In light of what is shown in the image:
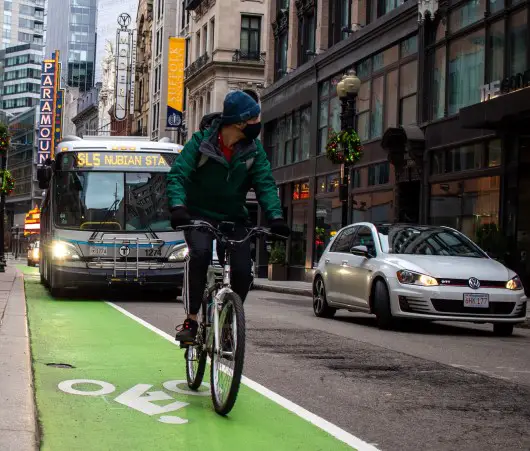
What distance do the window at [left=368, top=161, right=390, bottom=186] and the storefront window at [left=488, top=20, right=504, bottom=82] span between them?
6349 millimetres

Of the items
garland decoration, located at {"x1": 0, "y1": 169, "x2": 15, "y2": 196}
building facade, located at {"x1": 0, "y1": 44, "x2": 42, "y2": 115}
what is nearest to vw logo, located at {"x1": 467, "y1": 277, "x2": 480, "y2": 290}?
garland decoration, located at {"x1": 0, "y1": 169, "x2": 15, "y2": 196}

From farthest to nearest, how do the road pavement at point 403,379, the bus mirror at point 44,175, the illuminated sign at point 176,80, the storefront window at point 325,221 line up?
the illuminated sign at point 176,80 → the storefront window at point 325,221 → the bus mirror at point 44,175 → the road pavement at point 403,379

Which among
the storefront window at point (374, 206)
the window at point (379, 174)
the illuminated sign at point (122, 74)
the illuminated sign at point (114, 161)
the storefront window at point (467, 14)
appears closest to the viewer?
the illuminated sign at point (114, 161)

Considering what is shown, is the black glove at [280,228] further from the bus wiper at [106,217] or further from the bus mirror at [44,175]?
the bus mirror at [44,175]

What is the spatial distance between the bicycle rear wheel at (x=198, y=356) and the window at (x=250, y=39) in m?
50.2

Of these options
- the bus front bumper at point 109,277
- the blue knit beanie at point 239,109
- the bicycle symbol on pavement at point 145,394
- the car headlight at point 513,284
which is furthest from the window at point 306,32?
the blue knit beanie at point 239,109

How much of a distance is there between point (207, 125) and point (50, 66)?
297 feet

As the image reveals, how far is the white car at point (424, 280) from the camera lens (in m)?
12.6

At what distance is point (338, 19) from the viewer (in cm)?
3534

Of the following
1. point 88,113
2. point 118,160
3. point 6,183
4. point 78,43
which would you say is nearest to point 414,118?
point 118,160

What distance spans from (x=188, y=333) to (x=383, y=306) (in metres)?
7.13

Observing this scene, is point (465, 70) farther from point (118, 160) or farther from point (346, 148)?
point (118, 160)

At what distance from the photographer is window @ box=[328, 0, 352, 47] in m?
34.4

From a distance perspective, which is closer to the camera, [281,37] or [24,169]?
[281,37]
